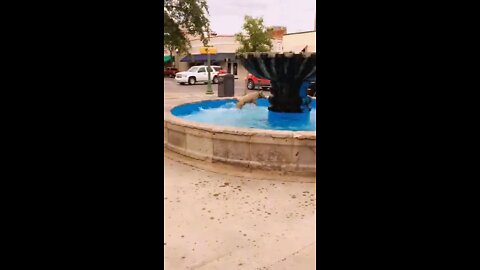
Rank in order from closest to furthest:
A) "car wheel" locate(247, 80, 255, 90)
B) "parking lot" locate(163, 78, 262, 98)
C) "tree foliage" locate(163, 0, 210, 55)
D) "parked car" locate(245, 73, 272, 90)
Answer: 1. "parking lot" locate(163, 78, 262, 98)
2. "parked car" locate(245, 73, 272, 90)
3. "car wheel" locate(247, 80, 255, 90)
4. "tree foliage" locate(163, 0, 210, 55)

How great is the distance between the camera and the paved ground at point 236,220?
337cm

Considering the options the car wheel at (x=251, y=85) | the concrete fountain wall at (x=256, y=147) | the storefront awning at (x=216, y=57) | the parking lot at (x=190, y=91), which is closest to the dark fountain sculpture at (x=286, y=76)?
the concrete fountain wall at (x=256, y=147)

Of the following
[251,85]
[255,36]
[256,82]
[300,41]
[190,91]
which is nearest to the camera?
[190,91]

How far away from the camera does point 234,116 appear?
35.8 feet

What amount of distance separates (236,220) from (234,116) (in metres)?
6.85

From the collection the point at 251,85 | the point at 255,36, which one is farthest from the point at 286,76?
the point at 255,36

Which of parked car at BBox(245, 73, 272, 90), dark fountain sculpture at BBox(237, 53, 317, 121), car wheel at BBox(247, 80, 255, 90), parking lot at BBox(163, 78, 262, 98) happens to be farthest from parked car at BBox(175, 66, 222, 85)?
dark fountain sculpture at BBox(237, 53, 317, 121)

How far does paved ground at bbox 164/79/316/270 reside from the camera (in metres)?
3.37

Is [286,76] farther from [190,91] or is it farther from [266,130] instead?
[190,91]

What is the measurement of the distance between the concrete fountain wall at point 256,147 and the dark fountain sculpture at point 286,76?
10.1ft

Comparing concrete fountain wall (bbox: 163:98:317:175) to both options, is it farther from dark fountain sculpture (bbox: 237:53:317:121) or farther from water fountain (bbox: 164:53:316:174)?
dark fountain sculpture (bbox: 237:53:317:121)

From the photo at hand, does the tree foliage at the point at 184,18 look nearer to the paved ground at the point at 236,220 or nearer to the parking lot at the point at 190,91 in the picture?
the parking lot at the point at 190,91
